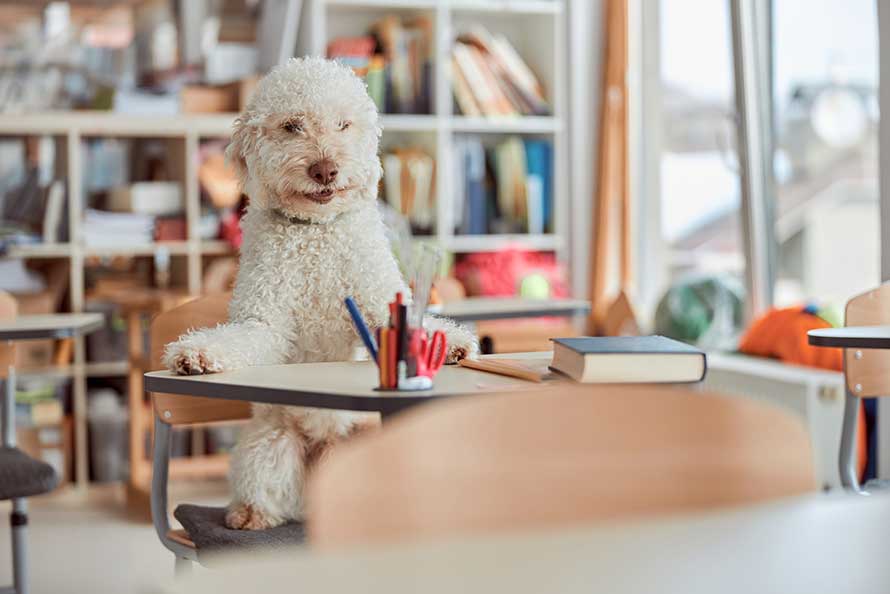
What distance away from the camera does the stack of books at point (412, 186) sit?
4.71 m

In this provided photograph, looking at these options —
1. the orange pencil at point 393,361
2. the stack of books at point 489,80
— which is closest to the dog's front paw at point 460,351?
the orange pencil at point 393,361

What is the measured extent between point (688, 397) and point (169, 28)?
4.41 meters

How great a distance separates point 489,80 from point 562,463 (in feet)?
13.3

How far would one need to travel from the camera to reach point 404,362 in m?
1.63

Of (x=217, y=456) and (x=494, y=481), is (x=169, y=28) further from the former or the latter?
(x=494, y=481)

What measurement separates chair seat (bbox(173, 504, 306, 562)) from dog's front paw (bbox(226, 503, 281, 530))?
13mm

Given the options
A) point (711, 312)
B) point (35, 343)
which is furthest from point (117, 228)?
point (711, 312)

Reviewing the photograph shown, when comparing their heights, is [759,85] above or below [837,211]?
above

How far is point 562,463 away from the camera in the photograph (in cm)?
96

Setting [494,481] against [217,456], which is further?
[217,456]

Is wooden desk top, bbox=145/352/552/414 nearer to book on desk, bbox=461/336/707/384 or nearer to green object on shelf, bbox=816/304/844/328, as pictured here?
book on desk, bbox=461/336/707/384

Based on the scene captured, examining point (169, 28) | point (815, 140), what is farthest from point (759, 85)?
point (169, 28)

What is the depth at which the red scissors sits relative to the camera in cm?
164

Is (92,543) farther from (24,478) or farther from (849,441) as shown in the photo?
(849,441)
